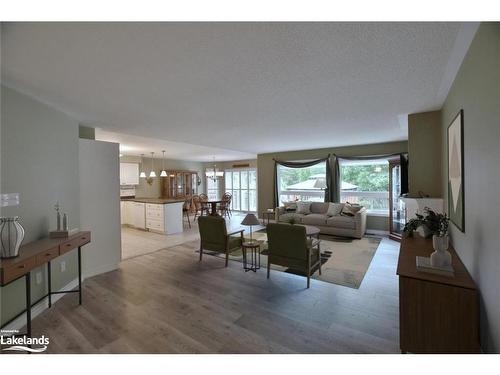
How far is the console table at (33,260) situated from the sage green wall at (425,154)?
175 inches

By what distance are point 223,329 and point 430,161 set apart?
3378 millimetres

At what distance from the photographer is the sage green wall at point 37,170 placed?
2.13 metres

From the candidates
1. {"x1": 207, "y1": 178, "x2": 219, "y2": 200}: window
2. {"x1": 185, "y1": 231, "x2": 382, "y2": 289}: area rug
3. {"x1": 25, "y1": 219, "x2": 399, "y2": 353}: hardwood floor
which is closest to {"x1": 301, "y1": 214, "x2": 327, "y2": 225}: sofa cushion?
{"x1": 185, "y1": 231, "x2": 382, "y2": 289}: area rug

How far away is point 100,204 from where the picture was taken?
11.6ft

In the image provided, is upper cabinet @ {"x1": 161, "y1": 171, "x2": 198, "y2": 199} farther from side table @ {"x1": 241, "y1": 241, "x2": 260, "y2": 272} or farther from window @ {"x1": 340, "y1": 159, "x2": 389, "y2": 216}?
window @ {"x1": 340, "y1": 159, "x2": 389, "y2": 216}

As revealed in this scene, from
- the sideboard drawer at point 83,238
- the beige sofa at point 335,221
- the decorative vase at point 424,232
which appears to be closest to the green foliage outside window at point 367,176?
the beige sofa at point 335,221

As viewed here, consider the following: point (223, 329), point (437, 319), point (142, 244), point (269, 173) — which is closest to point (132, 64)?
point (223, 329)

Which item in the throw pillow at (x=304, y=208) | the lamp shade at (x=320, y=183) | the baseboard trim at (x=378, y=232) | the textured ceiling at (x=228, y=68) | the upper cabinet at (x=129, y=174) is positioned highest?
the textured ceiling at (x=228, y=68)

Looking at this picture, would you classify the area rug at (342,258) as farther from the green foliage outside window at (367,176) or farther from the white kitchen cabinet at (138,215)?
the white kitchen cabinet at (138,215)

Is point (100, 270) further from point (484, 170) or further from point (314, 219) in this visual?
point (314, 219)

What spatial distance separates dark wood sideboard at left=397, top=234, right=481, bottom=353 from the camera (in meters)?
1.46

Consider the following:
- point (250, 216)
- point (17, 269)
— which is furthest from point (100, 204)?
point (250, 216)

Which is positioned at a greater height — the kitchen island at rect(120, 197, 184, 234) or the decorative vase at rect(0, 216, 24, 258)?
the decorative vase at rect(0, 216, 24, 258)
